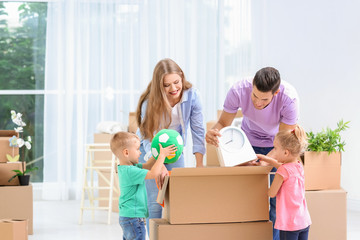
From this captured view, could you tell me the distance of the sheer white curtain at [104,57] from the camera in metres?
5.68

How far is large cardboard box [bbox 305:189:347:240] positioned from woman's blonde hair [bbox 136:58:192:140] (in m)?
1.15

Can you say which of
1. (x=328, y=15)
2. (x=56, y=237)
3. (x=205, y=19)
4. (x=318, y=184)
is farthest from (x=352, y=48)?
(x=56, y=237)

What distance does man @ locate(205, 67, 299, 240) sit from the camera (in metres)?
2.36

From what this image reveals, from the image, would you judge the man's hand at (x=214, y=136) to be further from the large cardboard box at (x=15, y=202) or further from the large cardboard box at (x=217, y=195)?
the large cardboard box at (x=15, y=202)

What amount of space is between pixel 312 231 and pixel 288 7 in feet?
9.63

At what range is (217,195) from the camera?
2.14 metres

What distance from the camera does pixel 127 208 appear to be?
2379 mm

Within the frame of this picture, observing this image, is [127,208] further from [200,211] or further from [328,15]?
[328,15]

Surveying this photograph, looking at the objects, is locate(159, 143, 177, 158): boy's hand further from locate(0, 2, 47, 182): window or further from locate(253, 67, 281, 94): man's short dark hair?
locate(0, 2, 47, 182): window

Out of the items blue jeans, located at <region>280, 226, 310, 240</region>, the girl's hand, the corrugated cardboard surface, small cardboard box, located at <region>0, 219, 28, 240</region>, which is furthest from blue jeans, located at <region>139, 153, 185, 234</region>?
the corrugated cardboard surface

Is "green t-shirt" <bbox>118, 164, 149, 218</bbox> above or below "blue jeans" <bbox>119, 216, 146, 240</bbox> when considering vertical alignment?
above

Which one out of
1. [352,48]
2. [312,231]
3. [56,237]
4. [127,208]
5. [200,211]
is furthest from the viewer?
[352,48]

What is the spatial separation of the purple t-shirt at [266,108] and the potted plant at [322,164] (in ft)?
2.00

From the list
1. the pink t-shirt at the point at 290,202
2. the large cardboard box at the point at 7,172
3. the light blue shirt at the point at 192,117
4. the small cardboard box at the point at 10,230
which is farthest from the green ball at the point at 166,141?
the large cardboard box at the point at 7,172
